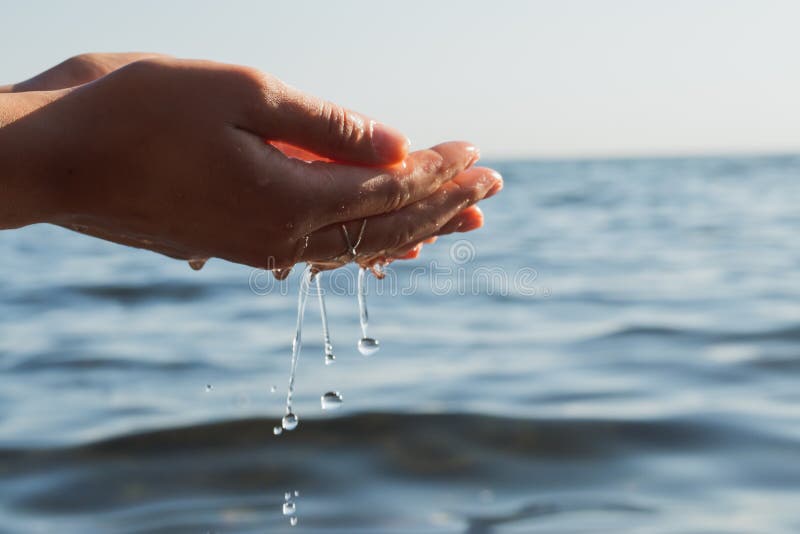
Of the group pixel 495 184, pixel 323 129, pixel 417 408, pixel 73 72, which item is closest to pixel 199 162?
pixel 323 129

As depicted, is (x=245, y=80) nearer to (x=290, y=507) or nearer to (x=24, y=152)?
(x=24, y=152)

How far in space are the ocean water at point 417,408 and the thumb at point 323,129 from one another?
1.67 meters

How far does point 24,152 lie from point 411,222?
3.38 feet

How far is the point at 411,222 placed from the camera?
2.59 m

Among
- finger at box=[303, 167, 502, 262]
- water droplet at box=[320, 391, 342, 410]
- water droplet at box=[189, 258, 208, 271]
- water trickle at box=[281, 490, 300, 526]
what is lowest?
water trickle at box=[281, 490, 300, 526]

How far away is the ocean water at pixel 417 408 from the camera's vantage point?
3650mm

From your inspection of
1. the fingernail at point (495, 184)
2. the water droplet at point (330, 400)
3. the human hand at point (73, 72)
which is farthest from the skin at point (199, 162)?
the water droplet at point (330, 400)

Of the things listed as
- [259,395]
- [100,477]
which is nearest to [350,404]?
[259,395]

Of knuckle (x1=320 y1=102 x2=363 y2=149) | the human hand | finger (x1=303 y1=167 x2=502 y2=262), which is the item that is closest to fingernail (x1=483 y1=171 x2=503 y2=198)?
finger (x1=303 y1=167 x2=502 y2=262)

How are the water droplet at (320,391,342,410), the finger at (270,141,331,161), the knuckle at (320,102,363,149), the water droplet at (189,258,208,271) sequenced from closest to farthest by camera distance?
the knuckle at (320,102,363,149) < the finger at (270,141,331,161) < the water droplet at (189,258,208,271) < the water droplet at (320,391,342,410)

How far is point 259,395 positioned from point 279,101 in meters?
3.33

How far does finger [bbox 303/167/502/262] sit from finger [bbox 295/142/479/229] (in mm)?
30

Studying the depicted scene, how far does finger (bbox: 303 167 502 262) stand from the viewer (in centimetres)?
252

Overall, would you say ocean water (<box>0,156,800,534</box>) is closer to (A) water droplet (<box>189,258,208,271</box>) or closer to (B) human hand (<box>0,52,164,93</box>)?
(A) water droplet (<box>189,258,208,271</box>)
